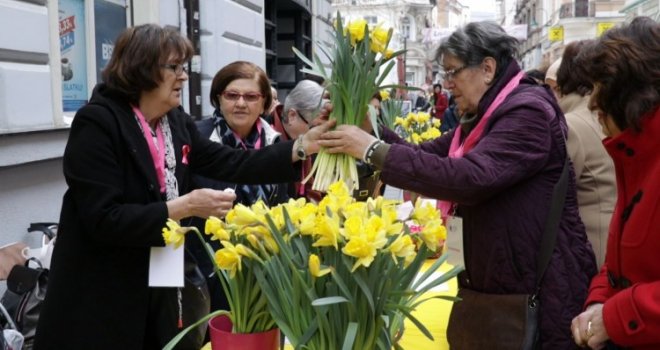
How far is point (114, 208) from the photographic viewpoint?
2020mm

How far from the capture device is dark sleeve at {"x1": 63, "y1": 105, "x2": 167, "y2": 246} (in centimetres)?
201

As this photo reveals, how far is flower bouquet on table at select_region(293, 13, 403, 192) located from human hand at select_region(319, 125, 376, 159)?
4 cm

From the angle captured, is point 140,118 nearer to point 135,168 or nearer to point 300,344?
point 135,168

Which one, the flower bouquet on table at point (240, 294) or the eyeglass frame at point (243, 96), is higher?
the eyeglass frame at point (243, 96)

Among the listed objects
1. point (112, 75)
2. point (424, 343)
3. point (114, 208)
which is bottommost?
point (424, 343)

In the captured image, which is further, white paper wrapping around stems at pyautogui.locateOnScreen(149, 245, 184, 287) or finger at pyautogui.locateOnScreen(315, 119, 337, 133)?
finger at pyautogui.locateOnScreen(315, 119, 337, 133)

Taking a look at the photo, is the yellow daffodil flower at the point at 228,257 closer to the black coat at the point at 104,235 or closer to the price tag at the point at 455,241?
the black coat at the point at 104,235

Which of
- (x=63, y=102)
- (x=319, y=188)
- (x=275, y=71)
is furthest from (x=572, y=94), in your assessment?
(x=275, y=71)

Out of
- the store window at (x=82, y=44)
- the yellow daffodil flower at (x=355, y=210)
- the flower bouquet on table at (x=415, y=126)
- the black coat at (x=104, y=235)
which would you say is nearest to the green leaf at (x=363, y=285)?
the yellow daffodil flower at (x=355, y=210)

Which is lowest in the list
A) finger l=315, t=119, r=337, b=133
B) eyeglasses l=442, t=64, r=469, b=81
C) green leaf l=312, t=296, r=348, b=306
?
green leaf l=312, t=296, r=348, b=306

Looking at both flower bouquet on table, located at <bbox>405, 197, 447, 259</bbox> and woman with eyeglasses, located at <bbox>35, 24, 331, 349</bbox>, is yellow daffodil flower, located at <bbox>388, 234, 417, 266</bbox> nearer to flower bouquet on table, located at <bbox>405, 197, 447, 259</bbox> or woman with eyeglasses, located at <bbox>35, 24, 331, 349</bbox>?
flower bouquet on table, located at <bbox>405, 197, 447, 259</bbox>

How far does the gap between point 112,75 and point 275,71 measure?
836cm

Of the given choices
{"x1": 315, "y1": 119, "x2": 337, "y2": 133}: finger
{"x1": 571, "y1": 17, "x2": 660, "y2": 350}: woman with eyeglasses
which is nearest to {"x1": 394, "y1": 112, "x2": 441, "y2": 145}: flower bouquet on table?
{"x1": 315, "y1": 119, "x2": 337, "y2": 133}: finger

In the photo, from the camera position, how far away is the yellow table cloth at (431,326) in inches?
93.0
